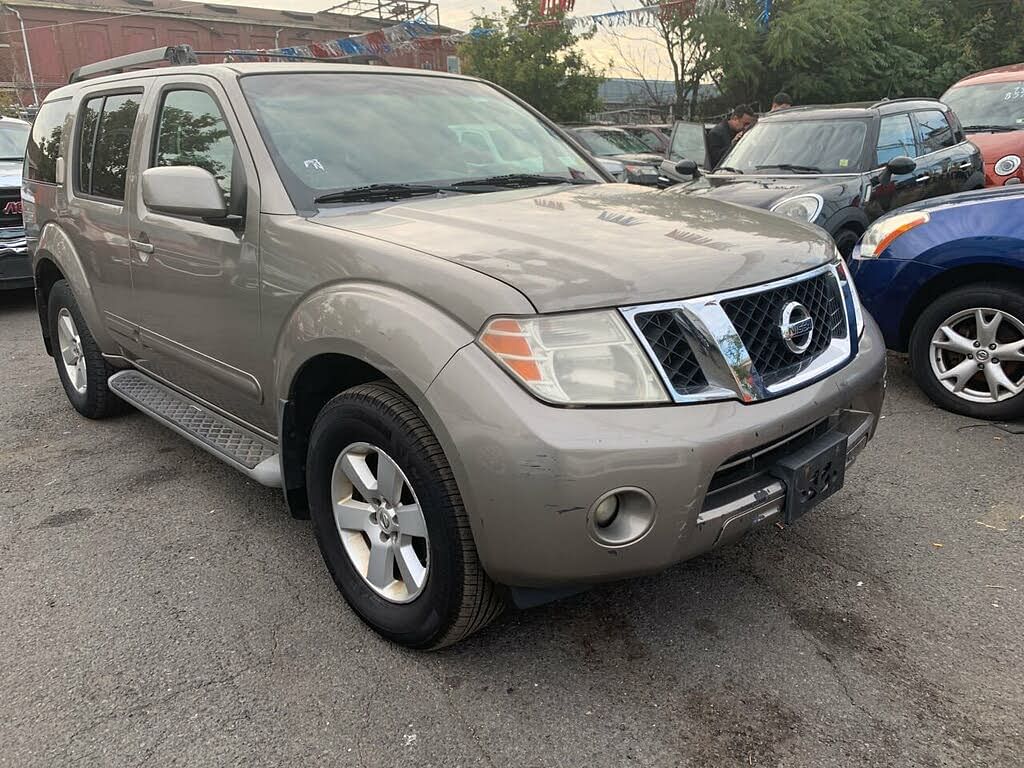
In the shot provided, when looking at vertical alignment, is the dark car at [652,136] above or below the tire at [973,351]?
above

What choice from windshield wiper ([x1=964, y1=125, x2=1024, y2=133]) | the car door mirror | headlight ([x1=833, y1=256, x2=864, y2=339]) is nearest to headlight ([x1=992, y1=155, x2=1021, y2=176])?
windshield wiper ([x1=964, y1=125, x2=1024, y2=133])

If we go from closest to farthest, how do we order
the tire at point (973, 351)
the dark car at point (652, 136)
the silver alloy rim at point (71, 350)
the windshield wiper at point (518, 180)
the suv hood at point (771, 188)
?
the windshield wiper at point (518, 180) < the tire at point (973, 351) < the silver alloy rim at point (71, 350) < the suv hood at point (771, 188) < the dark car at point (652, 136)

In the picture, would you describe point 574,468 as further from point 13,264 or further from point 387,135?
point 13,264

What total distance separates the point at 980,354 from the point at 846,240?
2.51 m

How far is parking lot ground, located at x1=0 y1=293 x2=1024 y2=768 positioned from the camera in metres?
2.10

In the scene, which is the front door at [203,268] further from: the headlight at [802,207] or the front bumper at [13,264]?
the front bumper at [13,264]

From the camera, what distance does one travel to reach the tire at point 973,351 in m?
4.00

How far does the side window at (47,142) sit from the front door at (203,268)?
1.33 metres

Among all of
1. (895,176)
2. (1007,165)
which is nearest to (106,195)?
(895,176)

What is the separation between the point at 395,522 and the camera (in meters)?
2.36

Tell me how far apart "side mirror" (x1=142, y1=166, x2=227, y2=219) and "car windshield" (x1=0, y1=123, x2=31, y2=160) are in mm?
6985

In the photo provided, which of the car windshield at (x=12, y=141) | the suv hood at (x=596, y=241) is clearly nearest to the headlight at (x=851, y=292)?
the suv hood at (x=596, y=241)

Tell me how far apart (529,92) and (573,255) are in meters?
23.0

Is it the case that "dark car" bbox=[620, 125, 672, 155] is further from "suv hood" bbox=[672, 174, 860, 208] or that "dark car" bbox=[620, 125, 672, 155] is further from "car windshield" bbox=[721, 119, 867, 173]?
"suv hood" bbox=[672, 174, 860, 208]
